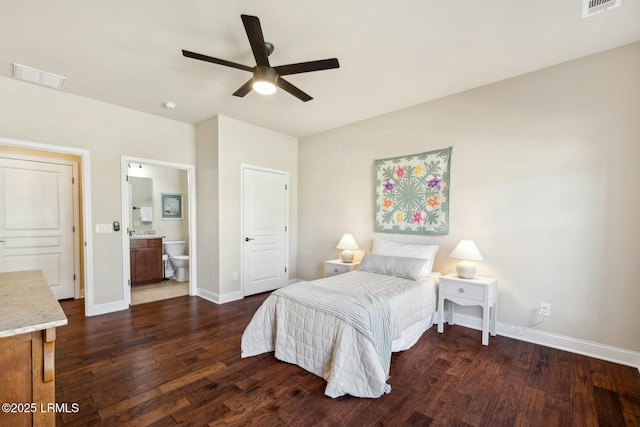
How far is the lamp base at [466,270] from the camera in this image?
116 inches

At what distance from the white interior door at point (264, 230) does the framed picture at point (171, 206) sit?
243cm

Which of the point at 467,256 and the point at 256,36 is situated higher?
the point at 256,36

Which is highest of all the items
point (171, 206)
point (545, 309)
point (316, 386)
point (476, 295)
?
point (171, 206)

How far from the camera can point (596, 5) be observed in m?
1.95

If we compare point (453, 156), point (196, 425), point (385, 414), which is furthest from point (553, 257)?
point (196, 425)

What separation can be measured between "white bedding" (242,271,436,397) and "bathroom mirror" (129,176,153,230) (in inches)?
164

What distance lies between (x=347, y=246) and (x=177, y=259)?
3.29 m

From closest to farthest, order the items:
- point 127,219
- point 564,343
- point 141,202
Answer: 1. point 564,343
2. point 127,219
3. point 141,202

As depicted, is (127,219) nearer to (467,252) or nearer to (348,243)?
(348,243)

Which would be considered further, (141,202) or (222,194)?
(141,202)

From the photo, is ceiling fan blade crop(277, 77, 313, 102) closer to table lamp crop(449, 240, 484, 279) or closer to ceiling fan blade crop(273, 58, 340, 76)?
ceiling fan blade crop(273, 58, 340, 76)

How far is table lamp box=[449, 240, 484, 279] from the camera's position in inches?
114

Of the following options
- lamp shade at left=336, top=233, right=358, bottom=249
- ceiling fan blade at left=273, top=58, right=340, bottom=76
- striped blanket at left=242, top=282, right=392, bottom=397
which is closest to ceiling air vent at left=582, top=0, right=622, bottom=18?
ceiling fan blade at left=273, top=58, right=340, bottom=76

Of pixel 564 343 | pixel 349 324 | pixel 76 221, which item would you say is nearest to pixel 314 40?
pixel 349 324
